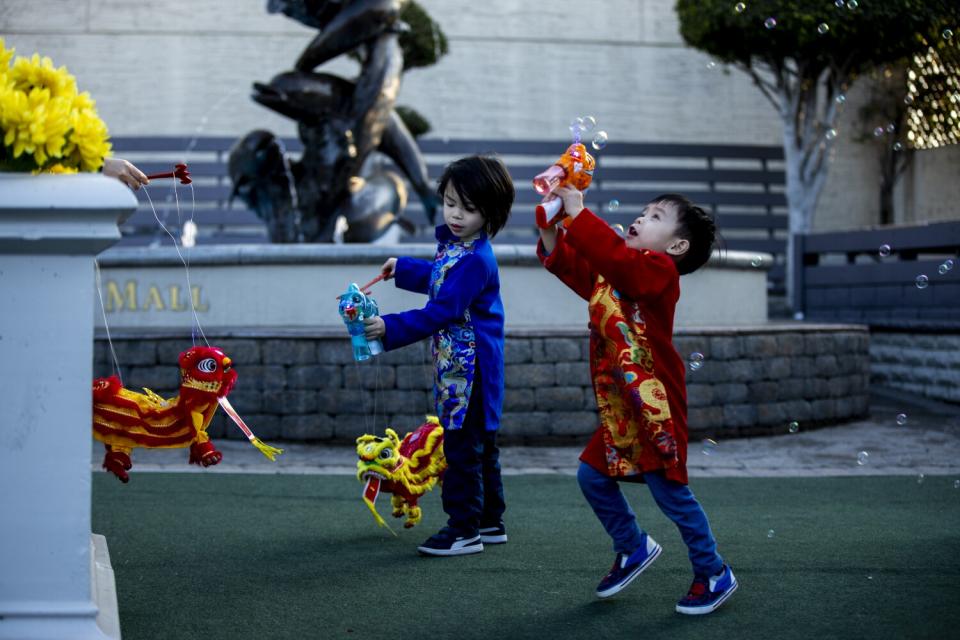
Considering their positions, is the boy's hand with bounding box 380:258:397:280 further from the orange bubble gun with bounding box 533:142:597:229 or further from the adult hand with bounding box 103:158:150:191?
the adult hand with bounding box 103:158:150:191

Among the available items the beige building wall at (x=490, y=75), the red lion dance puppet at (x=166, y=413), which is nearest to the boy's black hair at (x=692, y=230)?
the red lion dance puppet at (x=166, y=413)

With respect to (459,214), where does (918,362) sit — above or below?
below

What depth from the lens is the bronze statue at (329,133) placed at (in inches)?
369

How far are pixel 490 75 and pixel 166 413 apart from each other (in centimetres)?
1730

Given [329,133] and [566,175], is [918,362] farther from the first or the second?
[566,175]

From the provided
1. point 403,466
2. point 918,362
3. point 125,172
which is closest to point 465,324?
point 403,466

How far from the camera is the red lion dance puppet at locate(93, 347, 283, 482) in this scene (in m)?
3.39

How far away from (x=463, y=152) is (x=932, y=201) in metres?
8.29

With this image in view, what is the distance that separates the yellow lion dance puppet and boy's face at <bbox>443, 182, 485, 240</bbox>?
0.89 m

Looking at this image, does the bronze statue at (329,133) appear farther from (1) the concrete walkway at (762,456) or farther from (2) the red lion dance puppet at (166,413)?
(2) the red lion dance puppet at (166,413)

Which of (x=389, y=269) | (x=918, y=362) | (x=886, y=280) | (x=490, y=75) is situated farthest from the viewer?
(x=490, y=75)

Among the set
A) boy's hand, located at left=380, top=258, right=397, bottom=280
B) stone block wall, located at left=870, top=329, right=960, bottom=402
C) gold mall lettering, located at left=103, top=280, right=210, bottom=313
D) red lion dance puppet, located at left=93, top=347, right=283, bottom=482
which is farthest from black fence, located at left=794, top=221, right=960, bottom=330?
red lion dance puppet, located at left=93, top=347, right=283, bottom=482

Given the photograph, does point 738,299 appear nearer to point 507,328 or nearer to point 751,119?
point 507,328

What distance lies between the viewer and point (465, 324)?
4.18m
